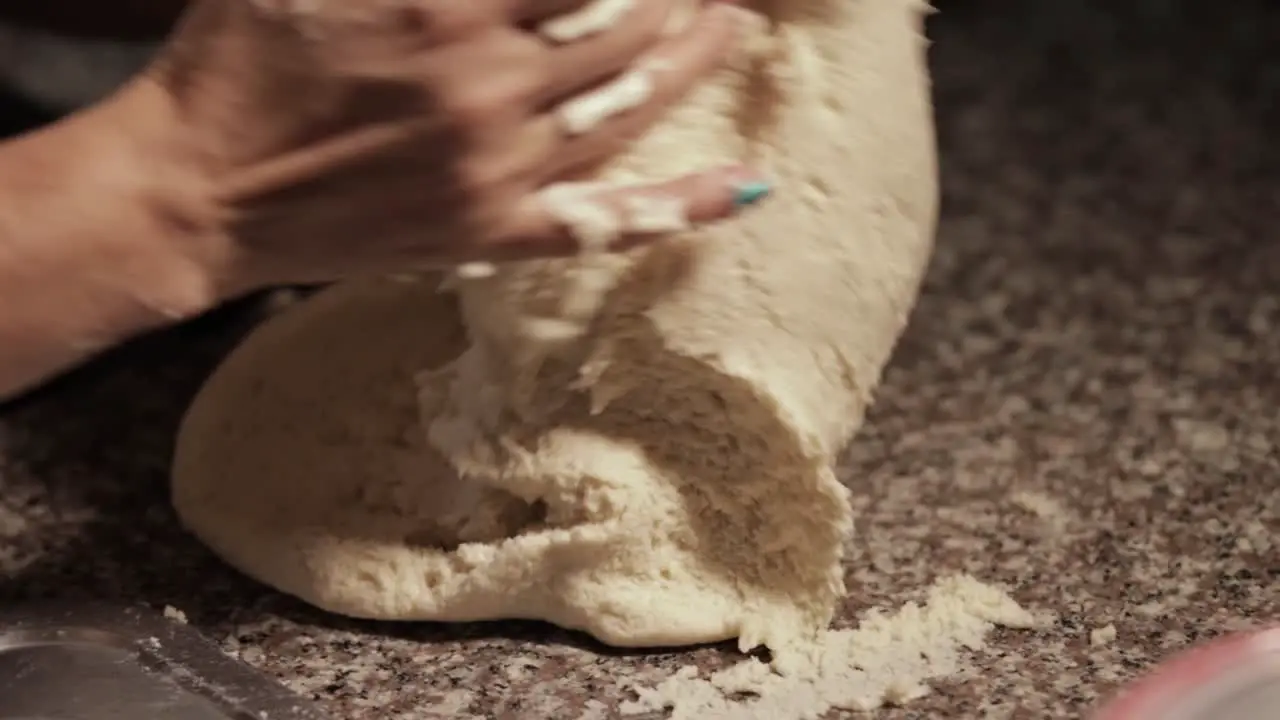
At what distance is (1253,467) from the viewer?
0.94 meters

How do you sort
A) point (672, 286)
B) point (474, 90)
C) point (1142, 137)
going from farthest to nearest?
1. point (1142, 137)
2. point (672, 286)
3. point (474, 90)

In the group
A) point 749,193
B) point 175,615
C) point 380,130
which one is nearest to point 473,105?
point 380,130

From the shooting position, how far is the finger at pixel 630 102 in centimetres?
69

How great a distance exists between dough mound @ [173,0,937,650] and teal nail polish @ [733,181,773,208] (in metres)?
0.06

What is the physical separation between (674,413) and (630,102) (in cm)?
18

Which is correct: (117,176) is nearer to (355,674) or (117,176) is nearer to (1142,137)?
(355,674)

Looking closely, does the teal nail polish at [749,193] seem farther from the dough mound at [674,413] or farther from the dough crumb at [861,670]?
the dough crumb at [861,670]

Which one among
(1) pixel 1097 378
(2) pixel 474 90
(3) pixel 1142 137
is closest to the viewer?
(2) pixel 474 90

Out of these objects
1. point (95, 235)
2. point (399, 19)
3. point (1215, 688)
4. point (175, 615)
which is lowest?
point (175, 615)

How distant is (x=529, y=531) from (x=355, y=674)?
127 mm

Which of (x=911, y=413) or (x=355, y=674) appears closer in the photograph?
(x=355, y=674)

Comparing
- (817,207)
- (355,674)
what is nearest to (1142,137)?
(817,207)

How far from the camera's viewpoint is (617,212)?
683 mm

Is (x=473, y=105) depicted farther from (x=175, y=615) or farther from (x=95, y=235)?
(x=175, y=615)
